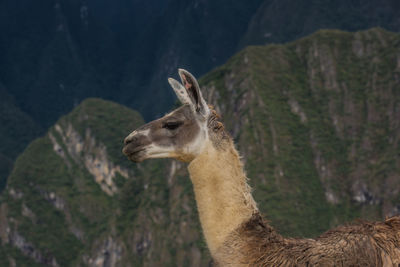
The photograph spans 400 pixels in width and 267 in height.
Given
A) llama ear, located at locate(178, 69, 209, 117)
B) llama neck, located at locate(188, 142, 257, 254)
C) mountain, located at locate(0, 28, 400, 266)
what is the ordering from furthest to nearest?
mountain, located at locate(0, 28, 400, 266) → llama ear, located at locate(178, 69, 209, 117) → llama neck, located at locate(188, 142, 257, 254)

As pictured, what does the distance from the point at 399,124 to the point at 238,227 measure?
98.8 m

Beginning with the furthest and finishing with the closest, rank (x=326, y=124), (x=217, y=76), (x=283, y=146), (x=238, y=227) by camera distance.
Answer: (x=217, y=76) → (x=326, y=124) → (x=283, y=146) → (x=238, y=227)

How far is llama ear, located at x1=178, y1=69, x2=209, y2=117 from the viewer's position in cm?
657

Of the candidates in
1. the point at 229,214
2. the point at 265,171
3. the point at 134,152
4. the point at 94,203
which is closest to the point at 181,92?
the point at 134,152

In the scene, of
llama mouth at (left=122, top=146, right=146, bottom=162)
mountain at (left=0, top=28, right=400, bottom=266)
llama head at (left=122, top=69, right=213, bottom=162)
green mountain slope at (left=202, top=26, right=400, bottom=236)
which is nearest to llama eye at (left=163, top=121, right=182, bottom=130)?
llama head at (left=122, top=69, right=213, bottom=162)

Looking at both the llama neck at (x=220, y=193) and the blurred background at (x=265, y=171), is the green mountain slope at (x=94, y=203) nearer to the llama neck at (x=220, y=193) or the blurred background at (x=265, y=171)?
the blurred background at (x=265, y=171)

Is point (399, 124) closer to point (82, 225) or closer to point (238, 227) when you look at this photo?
point (82, 225)

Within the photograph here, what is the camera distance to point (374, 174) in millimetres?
95438

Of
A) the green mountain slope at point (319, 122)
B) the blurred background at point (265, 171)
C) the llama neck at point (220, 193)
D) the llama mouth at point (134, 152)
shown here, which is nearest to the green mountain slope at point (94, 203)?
the blurred background at point (265, 171)

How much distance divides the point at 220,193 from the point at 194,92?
1229mm

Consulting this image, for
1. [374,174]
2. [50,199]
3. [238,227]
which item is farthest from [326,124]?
[238,227]

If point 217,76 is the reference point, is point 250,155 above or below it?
below

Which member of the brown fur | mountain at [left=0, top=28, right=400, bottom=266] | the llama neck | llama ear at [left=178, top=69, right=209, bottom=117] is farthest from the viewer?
mountain at [left=0, top=28, right=400, bottom=266]

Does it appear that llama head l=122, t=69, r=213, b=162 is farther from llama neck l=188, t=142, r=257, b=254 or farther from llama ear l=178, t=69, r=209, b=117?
llama neck l=188, t=142, r=257, b=254
